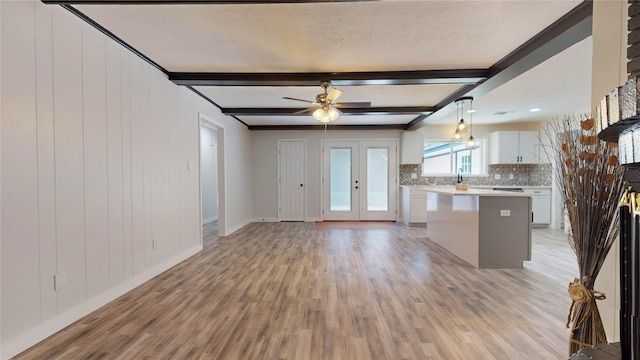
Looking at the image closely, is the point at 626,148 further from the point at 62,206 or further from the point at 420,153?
the point at 420,153

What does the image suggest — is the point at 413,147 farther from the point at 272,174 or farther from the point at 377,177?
the point at 272,174

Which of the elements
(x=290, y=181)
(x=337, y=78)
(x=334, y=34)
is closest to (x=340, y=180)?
(x=290, y=181)

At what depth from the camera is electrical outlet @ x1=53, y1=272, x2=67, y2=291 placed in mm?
2160

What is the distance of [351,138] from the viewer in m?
7.46

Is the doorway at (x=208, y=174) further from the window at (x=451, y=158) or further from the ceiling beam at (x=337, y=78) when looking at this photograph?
the window at (x=451, y=158)

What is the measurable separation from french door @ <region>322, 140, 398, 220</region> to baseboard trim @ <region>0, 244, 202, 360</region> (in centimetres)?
474

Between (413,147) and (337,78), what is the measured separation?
4.07 metres

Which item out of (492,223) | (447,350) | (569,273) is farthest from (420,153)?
(447,350)

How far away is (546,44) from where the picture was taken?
8.43 ft

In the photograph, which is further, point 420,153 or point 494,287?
point 420,153

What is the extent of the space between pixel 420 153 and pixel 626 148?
21.4 ft

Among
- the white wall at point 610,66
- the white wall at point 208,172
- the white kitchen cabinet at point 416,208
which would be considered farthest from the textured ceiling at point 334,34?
the white wall at point 208,172

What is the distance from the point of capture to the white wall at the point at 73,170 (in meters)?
1.90

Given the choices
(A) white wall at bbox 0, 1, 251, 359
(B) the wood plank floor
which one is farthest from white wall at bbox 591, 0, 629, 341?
(A) white wall at bbox 0, 1, 251, 359
